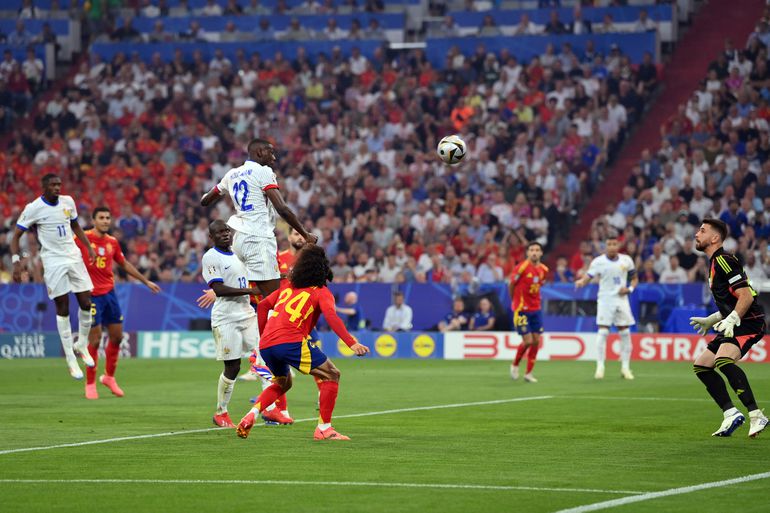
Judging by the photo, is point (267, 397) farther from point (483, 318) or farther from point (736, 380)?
point (483, 318)

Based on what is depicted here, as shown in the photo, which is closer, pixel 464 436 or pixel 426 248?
pixel 464 436

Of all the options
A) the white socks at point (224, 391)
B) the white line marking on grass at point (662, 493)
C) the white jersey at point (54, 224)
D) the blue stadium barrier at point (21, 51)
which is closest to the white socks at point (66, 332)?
the white jersey at point (54, 224)

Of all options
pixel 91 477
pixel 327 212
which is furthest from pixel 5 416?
pixel 327 212

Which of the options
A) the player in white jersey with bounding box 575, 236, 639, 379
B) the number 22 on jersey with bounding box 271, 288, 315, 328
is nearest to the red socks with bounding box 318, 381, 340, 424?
the number 22 on jersey with bounding box 271, 288, 315, 328

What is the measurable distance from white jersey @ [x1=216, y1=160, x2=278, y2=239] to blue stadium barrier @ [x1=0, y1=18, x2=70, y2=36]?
104 ft

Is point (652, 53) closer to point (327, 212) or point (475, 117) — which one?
point (475, 117)

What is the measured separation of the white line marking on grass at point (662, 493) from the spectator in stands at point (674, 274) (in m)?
18.8

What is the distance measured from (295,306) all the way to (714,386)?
4328 mm

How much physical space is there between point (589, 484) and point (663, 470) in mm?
1120

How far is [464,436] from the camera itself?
12984mm

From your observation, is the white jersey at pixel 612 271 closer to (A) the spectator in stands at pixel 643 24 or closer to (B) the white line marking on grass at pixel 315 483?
(B) the white line marking on grass at pixel 315 483

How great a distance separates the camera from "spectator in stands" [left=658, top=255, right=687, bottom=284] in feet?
94.2

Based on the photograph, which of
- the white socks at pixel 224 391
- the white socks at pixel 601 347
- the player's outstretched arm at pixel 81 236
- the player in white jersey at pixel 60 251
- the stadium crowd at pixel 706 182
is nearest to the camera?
the white socks at pixel 224 391

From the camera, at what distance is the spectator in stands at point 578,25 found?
36.9 metres
